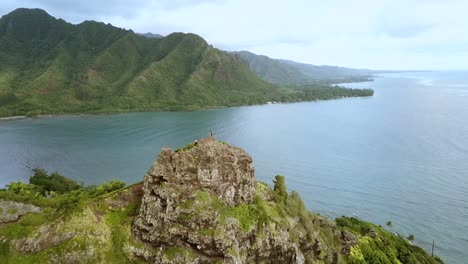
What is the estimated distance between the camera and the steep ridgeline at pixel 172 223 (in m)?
25.5

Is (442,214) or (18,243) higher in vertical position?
(18,243)

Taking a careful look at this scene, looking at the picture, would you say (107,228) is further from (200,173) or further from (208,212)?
(200,173)

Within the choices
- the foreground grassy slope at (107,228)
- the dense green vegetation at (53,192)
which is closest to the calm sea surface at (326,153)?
the dense green vegetation at (53,192)

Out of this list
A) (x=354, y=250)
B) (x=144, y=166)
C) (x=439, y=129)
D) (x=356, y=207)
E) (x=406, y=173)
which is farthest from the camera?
(x=439, y=129)

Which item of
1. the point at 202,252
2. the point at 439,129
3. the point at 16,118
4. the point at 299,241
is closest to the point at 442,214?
the point at 299,241

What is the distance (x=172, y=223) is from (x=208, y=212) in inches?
106

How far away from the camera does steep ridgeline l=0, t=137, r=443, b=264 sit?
83.8 ft

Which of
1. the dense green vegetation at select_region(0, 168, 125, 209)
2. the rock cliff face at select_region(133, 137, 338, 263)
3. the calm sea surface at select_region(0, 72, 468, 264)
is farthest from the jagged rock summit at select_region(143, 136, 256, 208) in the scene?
the calm sea surface at select_region(0, 72, 468, 264)

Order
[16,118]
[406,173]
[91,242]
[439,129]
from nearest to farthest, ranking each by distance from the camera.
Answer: [91,242]
[406,173]
[439,129]
[16,118]

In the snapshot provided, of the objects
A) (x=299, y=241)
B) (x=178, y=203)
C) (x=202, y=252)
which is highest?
(x=178, y=203)

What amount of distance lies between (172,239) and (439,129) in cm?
11759

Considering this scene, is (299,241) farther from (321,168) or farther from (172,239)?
(321,168)

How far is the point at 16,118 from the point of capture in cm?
15025

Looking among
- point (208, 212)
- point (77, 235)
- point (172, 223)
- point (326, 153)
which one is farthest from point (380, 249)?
point (326, 153)
